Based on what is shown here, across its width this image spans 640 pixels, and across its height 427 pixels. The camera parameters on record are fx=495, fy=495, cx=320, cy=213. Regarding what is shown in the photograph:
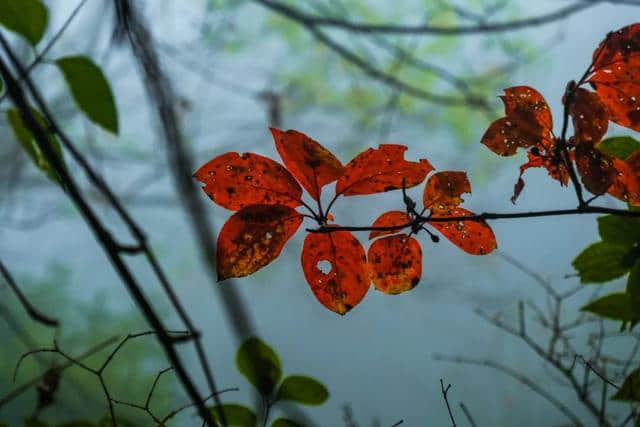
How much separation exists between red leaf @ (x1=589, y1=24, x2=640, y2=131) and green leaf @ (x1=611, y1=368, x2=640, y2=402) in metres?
0.10

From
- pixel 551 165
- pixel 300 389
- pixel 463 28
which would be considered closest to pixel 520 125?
pixel 551 165

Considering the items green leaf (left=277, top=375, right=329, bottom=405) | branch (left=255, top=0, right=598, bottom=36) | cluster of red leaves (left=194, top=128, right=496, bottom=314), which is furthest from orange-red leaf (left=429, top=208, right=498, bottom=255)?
branch (left=255, top=0, right=598, bottom=36)

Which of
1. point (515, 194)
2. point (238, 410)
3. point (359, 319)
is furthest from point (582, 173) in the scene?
point (359, 319)

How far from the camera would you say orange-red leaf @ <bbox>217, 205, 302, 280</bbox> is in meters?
0.18

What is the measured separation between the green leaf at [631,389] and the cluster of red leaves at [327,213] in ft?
0.29

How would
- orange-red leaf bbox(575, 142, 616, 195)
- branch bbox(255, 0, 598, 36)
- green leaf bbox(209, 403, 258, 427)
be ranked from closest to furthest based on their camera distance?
orange-red leaf bbox(575, 142, 616, 195) → green leaf bbox(209, 403, 258, 427) → branch bbox(255, 0, 598, 36)

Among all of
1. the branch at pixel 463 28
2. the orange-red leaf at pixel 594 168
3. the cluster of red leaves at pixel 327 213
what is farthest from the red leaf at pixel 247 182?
the branch at pixel 463 28

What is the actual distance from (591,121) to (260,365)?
0.67 feet

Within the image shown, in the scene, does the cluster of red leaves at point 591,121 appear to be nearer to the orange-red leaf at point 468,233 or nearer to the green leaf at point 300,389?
the orange-red leaf at point 468,233

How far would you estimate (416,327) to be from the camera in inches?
130

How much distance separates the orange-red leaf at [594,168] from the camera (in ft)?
0.56

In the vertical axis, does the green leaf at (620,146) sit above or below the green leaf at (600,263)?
above

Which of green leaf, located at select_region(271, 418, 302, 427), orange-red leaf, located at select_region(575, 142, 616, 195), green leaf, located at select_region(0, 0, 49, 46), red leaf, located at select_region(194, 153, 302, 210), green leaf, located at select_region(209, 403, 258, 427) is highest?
green leaf, located at select_region(0, 0, 49, 46)

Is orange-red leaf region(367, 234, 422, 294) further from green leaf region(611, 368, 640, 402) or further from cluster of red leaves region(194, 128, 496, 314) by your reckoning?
green leaf region(611, 368, 640, 402)
